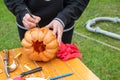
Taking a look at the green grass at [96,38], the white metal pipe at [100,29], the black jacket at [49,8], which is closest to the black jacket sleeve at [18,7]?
the black jacket at [49,8]

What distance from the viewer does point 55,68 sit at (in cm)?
167

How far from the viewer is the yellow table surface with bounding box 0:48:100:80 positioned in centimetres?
159

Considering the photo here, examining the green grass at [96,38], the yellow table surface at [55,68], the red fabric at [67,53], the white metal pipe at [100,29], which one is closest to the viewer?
the yellow table surface at [55,68]

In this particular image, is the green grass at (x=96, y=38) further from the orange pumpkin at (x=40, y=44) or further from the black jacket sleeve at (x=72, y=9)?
the orange pumpkin at (x=40, y=44)

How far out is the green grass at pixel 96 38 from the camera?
327 cm

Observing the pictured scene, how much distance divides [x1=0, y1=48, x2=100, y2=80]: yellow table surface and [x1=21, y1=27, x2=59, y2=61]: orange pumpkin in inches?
1.9

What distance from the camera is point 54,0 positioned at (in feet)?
6.32

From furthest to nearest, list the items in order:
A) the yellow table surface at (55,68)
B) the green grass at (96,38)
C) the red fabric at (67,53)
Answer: the green grass at (96,38)
the red fabric at (67,53)
the yellow table surface at (55,68)

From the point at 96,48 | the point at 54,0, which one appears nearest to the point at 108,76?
the point at 96,48

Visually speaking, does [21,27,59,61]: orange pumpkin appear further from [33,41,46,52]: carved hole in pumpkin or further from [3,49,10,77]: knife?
[3,49,10,77]: knife

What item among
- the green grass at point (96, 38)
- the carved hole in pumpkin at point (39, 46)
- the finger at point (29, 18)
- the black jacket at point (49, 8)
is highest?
the finger at point (29, 18)

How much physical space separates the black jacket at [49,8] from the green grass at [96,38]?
1.36 m

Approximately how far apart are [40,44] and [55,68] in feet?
0.53

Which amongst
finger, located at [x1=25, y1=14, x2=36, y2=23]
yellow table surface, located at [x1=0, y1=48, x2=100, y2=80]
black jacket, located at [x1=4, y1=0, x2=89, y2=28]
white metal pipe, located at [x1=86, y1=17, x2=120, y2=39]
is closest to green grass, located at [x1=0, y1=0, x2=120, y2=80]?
white metal pipe, located at [x1=86, y1=17, x2=120, y2=39]
